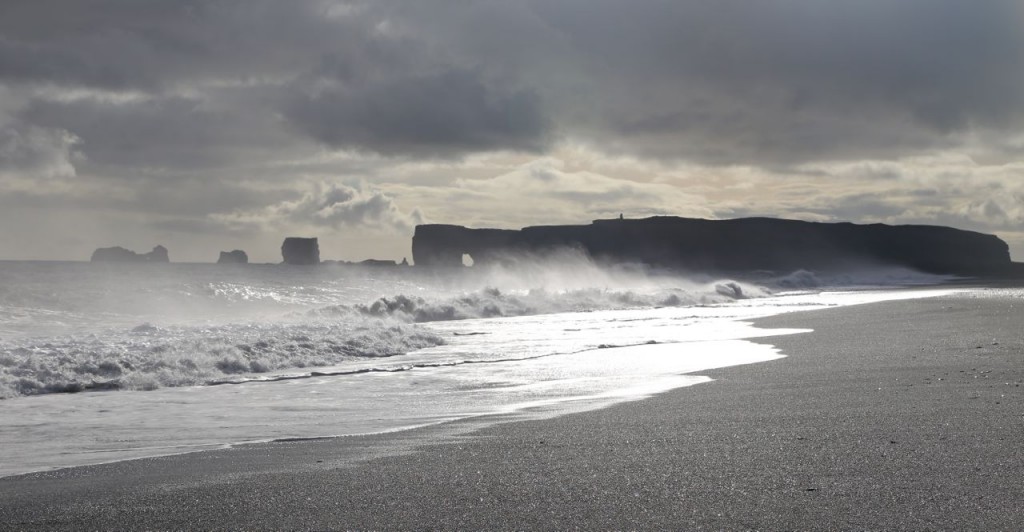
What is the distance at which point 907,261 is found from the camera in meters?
118

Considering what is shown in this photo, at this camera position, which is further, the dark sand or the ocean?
the ocean

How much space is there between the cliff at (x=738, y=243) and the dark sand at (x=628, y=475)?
112m

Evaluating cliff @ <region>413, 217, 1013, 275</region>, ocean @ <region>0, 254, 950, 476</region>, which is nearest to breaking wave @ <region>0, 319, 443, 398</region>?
ocean @ <region>0, 254, 950, 476</region>

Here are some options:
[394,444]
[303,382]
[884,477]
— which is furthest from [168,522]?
[303,382]

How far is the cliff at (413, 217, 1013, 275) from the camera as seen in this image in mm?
118562

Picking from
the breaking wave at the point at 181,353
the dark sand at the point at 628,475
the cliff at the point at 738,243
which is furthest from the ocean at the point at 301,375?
the cliff at the point at 738,243

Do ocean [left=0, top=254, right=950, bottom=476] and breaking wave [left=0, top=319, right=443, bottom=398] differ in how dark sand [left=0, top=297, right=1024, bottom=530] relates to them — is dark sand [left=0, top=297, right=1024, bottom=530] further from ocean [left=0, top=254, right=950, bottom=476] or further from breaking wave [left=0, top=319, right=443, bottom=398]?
breaking wave [left=0, top=319, right=443, bottom=398]

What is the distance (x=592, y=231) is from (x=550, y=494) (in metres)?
120

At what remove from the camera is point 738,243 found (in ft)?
399

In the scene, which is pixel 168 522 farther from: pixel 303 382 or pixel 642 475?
pixel 303 382

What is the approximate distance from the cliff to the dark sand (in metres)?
112

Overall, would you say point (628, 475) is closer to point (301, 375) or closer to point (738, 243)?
point (301, 375)

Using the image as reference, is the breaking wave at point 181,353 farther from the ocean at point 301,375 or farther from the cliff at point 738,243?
the cliff at point 738,243

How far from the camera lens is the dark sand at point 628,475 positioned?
339 cm
